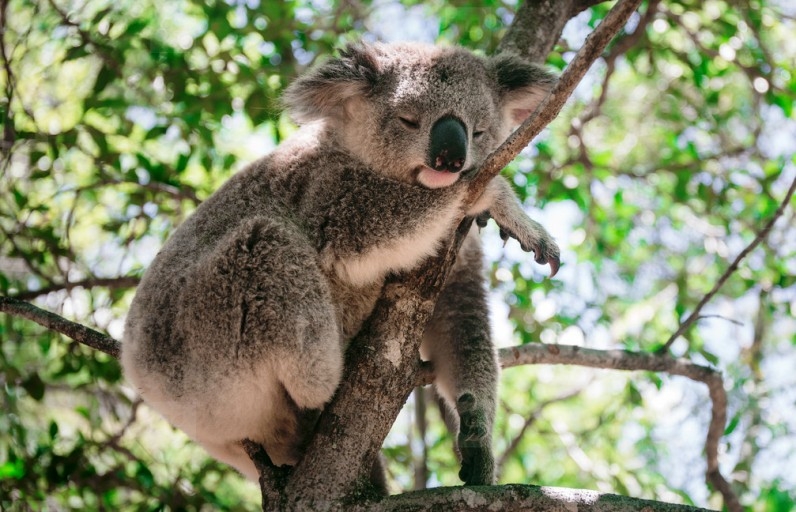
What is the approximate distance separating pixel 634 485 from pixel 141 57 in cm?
582

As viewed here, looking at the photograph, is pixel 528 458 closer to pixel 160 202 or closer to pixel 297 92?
pixel 160 202

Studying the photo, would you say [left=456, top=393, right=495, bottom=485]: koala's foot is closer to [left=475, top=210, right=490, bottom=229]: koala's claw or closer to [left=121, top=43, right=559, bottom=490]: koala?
[left=121, top=43, right=559, bottom=490]: koala

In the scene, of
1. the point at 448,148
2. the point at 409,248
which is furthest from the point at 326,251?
the point at 448,148

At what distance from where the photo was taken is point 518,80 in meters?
3.42

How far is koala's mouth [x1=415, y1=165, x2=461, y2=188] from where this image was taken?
3045mm

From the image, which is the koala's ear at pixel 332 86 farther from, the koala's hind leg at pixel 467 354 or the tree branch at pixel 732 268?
the tree branch at pixel 732 268

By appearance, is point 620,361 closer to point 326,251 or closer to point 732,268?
point 732,268

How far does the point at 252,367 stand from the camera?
278 cm

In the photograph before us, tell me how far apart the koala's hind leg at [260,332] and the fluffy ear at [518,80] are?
1.23 meters

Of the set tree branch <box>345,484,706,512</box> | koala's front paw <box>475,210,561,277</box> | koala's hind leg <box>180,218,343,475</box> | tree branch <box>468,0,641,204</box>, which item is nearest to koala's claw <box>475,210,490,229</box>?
koala's front paw <box>475,210,561,277</box>

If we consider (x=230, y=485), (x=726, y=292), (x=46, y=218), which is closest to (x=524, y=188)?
(x=46, y=218)

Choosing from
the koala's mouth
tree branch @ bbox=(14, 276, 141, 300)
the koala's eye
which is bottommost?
the koala's mouth

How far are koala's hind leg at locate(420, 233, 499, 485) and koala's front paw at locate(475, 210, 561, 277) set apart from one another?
0.49 meters

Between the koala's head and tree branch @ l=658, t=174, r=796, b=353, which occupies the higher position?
the koala's head
